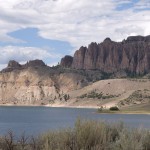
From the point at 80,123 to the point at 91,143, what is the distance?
1.33 metres

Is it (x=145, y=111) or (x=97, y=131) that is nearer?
(x=97, y=131)

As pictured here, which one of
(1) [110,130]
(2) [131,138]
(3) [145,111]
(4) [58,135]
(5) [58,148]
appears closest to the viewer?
(5) [58,148]

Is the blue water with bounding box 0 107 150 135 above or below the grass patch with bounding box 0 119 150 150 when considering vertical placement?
below

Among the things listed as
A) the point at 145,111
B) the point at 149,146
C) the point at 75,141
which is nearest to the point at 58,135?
the point at 75,141

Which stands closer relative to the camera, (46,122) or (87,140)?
(87,140)

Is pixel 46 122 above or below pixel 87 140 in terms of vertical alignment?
below

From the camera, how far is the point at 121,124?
22500mm

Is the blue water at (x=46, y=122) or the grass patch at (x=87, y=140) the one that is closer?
the grass patch at (x=87, y=140)

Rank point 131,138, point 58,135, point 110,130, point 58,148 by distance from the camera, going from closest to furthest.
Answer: point 58,148
point 131,138
point 58,135
point 110,130

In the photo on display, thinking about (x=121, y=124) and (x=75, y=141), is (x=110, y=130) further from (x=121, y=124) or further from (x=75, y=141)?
(x=75, y=141)

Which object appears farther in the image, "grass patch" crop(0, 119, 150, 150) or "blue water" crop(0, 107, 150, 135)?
"blue water" crop(0, 107, 150, 135)

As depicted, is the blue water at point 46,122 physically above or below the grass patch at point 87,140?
A: below

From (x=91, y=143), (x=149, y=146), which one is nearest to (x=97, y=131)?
(x=91, y=143)

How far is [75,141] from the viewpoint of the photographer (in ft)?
60.7
